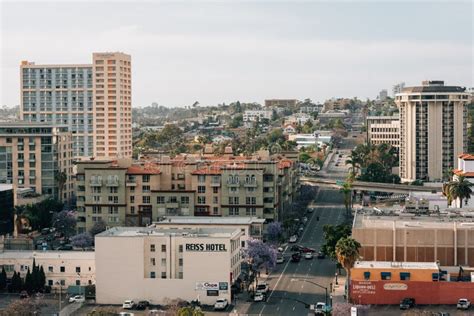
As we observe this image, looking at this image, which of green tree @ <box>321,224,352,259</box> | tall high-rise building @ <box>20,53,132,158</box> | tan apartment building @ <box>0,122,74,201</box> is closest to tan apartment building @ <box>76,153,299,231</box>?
green tree @ <box>321,224,352,259</box>

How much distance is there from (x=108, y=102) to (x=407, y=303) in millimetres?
95204

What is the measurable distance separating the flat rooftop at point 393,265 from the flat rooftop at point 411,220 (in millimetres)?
3934

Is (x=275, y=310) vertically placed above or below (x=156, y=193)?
below

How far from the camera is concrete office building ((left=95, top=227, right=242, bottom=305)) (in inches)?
2432

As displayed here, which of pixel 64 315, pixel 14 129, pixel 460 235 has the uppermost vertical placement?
pixel 14 129

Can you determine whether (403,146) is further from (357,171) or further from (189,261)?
(189,261)

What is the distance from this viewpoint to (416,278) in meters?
55.6

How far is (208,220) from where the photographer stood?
79.7m

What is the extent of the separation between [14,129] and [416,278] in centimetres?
6512

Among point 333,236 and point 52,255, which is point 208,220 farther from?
point 52,255

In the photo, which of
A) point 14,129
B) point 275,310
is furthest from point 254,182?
point 14,129

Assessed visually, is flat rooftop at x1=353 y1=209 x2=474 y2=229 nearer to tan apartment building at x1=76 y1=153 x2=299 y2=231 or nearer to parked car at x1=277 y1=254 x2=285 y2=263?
parked car at x1=277 y1=254 x2=285 y2=263

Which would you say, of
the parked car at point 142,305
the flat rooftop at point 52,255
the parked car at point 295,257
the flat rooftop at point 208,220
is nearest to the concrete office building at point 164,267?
the parked car at point 142,305

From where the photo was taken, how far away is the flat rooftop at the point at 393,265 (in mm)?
56844
